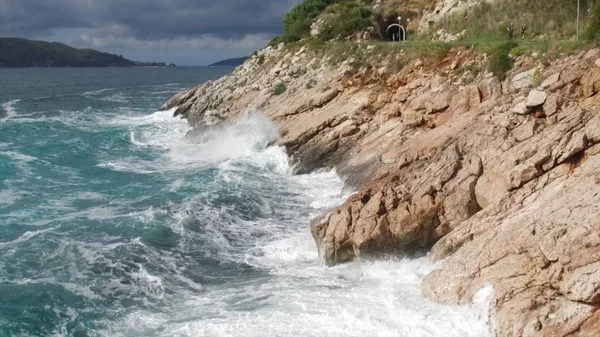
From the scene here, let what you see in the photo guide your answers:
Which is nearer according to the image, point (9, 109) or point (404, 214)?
point (404, 214)

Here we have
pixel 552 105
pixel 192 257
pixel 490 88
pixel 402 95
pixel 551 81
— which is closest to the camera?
pixel 552 105

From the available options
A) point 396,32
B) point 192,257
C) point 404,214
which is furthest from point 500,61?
point 396,32

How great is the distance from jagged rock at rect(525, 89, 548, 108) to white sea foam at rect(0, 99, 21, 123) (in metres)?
50.7

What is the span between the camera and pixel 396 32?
164 feet

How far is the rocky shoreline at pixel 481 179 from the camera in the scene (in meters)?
13.1

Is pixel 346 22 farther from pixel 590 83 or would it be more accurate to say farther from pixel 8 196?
pixel 590 83

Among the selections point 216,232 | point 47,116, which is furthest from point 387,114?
point 47,116

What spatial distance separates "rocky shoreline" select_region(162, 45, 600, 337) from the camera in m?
13.1

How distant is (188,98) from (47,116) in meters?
15.2

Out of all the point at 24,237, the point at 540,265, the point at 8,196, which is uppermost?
the point at 540,265

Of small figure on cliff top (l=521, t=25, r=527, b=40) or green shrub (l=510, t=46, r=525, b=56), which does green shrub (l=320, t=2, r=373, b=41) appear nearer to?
small figure on cliff top (l=521, t=25, r=527, b=40)

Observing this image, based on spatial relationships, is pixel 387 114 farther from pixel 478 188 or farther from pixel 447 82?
pixel 478 188

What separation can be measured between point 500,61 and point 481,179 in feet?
29.9

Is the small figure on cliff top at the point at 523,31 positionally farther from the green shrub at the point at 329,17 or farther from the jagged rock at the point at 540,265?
the jagged rock at the point at 540,265
